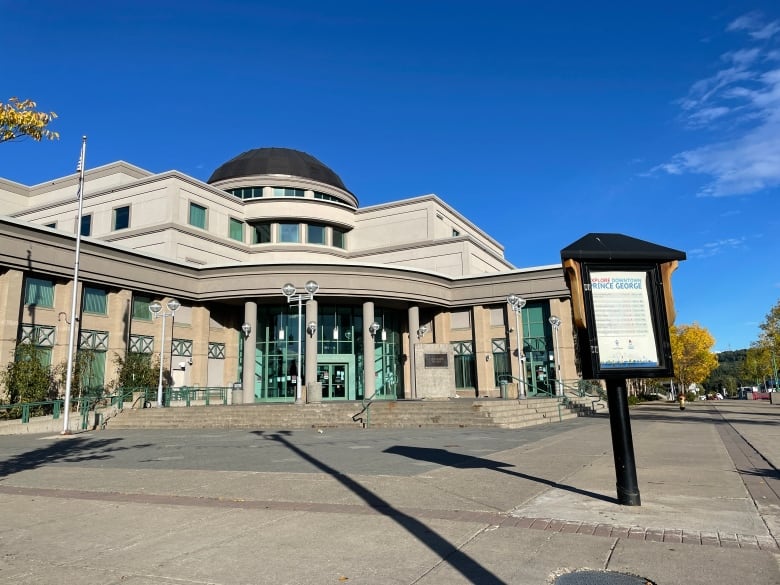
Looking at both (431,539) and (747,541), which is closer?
(747,541)

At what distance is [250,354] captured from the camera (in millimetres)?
34094

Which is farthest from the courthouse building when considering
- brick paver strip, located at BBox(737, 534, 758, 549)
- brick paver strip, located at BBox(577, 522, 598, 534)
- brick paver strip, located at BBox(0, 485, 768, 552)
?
brick paver strip, located at BBox(737, 534, 758, 549)

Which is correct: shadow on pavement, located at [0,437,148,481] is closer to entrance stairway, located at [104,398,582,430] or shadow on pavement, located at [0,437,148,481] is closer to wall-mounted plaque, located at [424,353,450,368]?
entrance stairway, located at [104,398,582,430]

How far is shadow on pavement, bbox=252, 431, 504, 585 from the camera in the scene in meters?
4.43

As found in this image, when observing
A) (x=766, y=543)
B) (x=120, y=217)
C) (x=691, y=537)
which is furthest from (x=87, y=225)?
(x=766, y=543)

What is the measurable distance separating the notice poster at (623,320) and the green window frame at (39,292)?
28770mm

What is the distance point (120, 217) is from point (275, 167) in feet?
44.9

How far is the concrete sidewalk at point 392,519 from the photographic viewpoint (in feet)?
15.2

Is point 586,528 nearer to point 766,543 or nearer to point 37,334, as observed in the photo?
point 766,543

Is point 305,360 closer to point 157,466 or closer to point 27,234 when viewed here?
point 27,234

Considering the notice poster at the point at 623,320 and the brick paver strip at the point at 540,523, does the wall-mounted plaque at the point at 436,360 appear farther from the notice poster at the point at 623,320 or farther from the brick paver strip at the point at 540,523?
the brick paver strip at the point at 540,523

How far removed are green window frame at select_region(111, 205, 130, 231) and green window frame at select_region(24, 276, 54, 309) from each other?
511 inches

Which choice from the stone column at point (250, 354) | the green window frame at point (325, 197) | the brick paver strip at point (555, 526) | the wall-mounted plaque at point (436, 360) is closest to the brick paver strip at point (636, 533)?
the brick paver strip at point (555, 526)

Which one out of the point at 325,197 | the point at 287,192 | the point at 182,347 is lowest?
the point at 182,347
